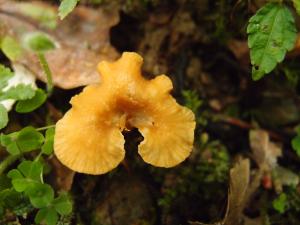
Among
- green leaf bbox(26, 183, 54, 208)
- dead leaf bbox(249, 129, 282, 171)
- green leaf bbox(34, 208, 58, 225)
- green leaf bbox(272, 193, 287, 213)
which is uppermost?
green leaf bbox(26, 183, 54, 208)

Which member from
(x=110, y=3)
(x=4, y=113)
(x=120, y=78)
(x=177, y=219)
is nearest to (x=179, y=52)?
(x=110, y=3)

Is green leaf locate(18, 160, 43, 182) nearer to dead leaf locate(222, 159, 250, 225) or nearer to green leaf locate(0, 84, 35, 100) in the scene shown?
green leaf locate(0, 84, 35, 100)

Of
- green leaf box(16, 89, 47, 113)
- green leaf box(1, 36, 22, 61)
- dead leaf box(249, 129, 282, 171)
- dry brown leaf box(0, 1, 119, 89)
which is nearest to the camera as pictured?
green leaf box(16, 89, 47, 113)

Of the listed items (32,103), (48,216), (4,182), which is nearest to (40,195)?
(48,216)

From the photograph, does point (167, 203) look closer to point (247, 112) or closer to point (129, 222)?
point (129, 222)

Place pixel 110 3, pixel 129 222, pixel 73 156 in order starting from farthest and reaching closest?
pixel 110 3
pixel 129 222
pixel 73 156

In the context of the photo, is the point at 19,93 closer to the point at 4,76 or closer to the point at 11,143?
the point at 4,76

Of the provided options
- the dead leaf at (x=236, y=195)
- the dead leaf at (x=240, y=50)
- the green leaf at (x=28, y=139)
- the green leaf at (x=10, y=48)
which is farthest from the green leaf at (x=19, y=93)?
the dead leaf at (x=240, y=50)

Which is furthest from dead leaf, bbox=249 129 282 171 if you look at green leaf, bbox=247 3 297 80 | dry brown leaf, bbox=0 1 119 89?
dry brown leaf, bbox=0 1 119 89
